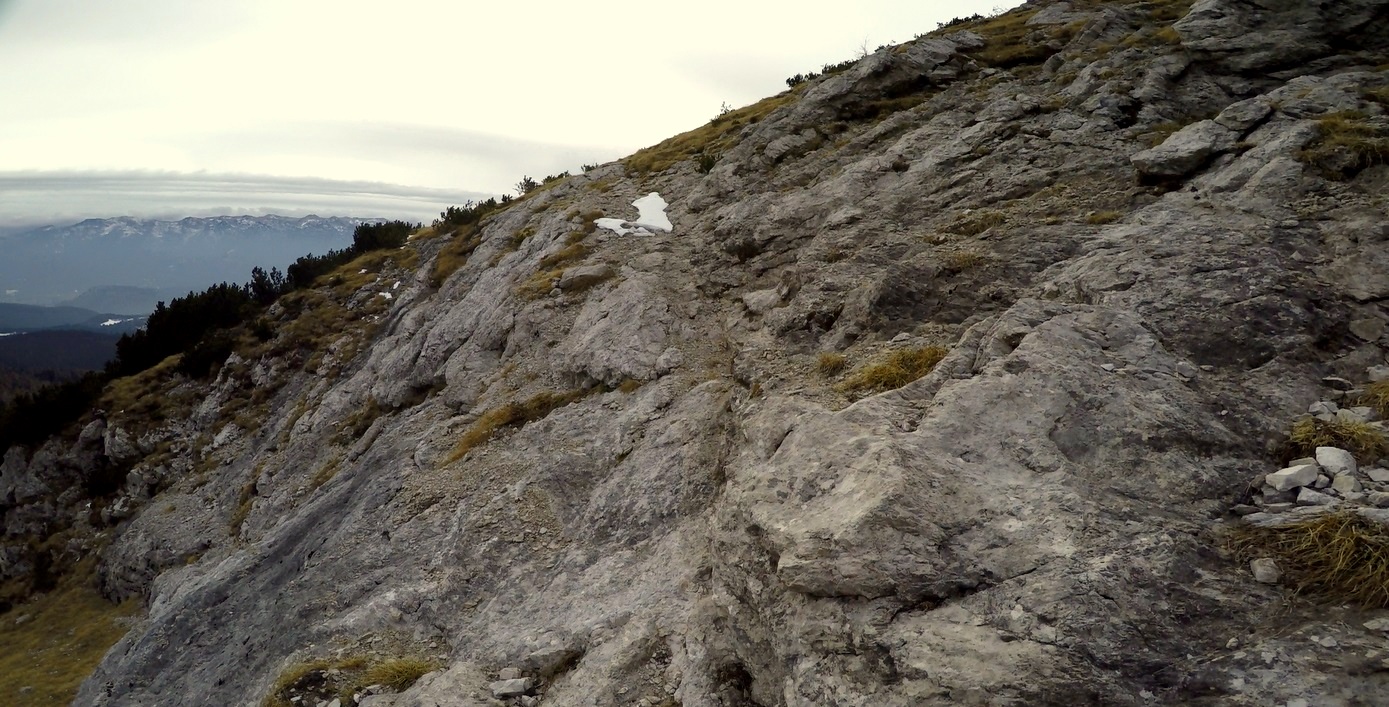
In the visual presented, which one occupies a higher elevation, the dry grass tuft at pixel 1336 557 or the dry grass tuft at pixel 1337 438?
the dry grass tuft at pixel 1337 438

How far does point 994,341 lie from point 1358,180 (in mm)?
9060

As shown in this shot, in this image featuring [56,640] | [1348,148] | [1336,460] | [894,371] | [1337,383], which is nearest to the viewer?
[1336,460]

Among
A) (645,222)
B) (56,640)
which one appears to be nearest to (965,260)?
(645,222)

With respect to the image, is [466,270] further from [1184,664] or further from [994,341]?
[1184,664]

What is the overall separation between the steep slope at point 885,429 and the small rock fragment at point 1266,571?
0.14 metres

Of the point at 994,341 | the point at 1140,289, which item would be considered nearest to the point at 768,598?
the point at 994,341

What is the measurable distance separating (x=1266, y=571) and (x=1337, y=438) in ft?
9.09

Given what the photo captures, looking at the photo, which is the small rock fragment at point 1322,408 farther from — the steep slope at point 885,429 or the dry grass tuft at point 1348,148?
the dry grass tuft at point 1348,148

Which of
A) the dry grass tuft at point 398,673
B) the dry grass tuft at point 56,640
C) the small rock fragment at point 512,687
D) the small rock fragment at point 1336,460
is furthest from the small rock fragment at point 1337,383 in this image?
the dry grass tuft at point 56,640

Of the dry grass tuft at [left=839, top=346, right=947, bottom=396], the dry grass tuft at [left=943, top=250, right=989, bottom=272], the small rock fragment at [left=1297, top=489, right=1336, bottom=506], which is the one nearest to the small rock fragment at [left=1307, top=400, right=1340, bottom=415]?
the small rock fragment at [left=1297, top=489, right=1336, bottom=506]

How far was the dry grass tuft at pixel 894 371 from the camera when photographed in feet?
40.0

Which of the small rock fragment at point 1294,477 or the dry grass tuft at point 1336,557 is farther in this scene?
the small rock fragment at point 1294,477

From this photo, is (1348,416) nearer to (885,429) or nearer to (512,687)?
(885,429)

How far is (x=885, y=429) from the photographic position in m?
10.2
